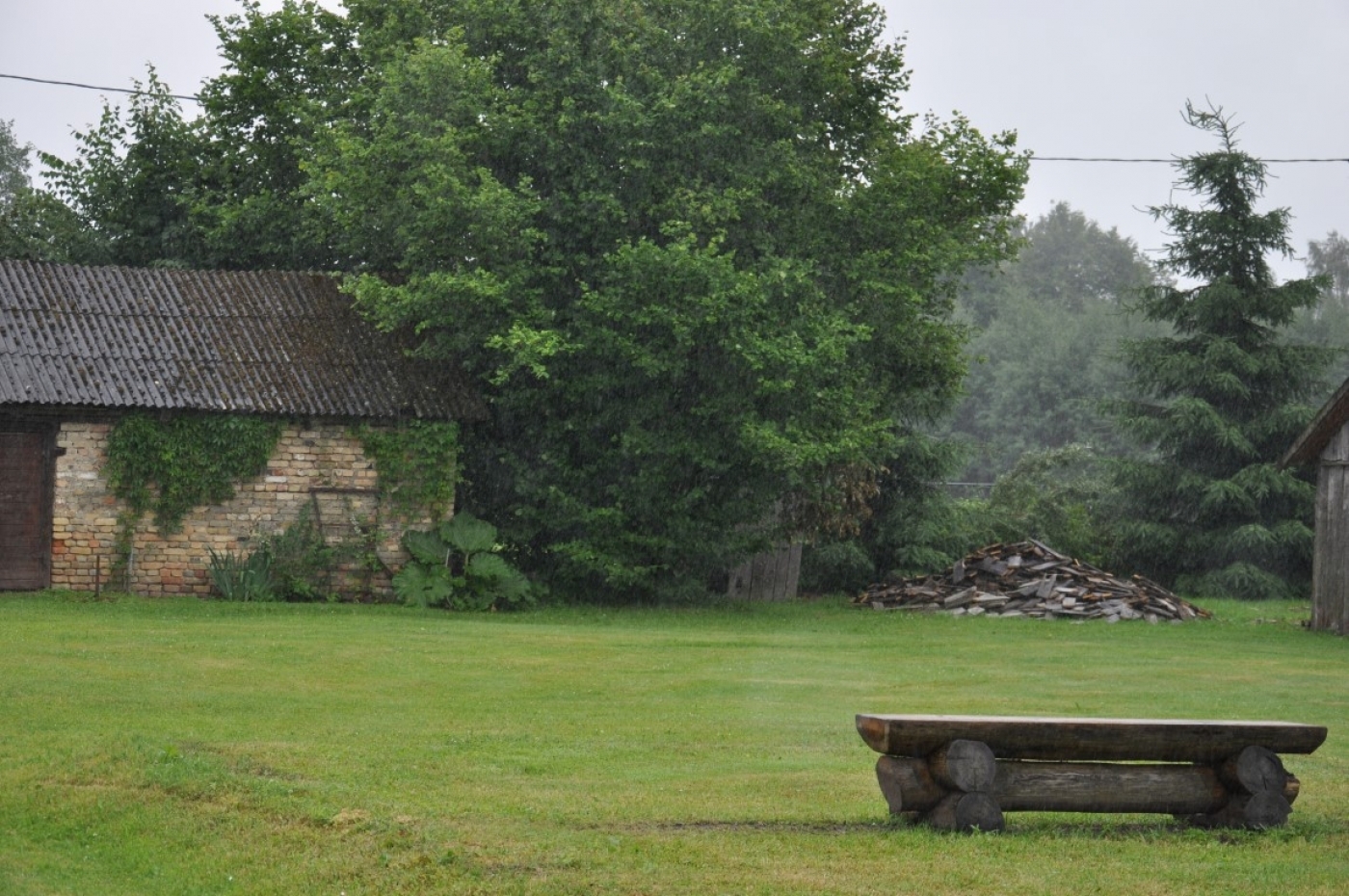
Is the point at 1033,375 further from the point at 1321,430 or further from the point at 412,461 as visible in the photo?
the point at 412,461

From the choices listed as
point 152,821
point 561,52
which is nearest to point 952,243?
point 561,52

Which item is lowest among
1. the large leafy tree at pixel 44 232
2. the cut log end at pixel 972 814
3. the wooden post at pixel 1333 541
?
the cut log end at pixel 972 814

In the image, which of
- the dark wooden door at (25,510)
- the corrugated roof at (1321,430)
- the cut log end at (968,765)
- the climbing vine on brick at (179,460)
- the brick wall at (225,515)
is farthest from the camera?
the corrugated roof at (1321,430)

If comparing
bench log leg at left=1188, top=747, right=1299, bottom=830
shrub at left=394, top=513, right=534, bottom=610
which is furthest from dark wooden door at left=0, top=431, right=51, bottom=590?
bench log leg at left=1188, top=747, right=1299, bottom=830

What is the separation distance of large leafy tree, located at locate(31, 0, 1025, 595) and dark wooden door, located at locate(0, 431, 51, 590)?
5236 millimetres

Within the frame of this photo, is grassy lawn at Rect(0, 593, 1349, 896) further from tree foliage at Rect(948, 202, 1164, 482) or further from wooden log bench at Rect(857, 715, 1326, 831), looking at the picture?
tree foliage at Rect(948, 202, 1164, 482)

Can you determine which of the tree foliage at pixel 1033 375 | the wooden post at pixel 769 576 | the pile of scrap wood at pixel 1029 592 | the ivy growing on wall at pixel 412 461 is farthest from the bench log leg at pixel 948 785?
the tree foliage at pixel 1033 375

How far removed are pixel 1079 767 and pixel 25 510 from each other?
60.1 ft

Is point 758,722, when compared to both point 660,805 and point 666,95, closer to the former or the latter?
point 660,805

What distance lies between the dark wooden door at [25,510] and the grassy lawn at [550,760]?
2.68m

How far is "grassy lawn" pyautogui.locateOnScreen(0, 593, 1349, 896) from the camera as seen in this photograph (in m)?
7.82

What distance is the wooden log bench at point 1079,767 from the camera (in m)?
8.68

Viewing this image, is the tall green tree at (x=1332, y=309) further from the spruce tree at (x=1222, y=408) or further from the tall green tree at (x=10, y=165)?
the tall green tree at (x=10, y=165)

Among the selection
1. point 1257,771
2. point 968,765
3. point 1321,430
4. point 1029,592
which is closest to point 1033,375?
point 1029,592
